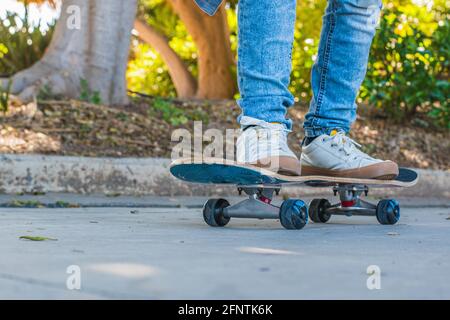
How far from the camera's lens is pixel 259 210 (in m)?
3.25

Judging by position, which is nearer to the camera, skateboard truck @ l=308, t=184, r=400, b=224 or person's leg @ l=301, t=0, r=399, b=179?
person's leg @ l=301, t=0, r=399, b=179

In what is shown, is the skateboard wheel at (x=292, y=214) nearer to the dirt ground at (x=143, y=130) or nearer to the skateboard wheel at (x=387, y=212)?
the skateboard wheel at (x=387, y=212)

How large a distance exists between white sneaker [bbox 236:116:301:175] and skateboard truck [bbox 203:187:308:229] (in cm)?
14

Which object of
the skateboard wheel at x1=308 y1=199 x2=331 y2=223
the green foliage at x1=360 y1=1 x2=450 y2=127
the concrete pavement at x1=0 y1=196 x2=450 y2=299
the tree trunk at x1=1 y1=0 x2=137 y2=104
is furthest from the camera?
the green foliage at x1=360 y1=1 x2=450 y2=127

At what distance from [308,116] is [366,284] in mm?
1816

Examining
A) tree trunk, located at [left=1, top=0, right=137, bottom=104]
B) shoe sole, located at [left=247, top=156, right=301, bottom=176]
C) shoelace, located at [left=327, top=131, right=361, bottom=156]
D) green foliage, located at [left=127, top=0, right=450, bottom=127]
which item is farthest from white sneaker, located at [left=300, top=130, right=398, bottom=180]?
green foliage, located at [left=127, top=0, right=450, bottom=127]

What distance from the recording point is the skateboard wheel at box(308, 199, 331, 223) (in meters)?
3.82

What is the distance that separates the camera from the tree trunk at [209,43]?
480 inches

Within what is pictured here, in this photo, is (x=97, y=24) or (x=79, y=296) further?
(x=97, y=24)

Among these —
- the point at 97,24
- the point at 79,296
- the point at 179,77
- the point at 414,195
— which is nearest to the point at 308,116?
the point at 79,296

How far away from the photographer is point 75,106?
22.2 feet

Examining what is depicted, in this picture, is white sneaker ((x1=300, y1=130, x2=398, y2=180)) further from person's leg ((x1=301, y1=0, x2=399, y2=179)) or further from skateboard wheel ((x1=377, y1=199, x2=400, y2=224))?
skateboard wheel ((x1=377, y1=199, x2=400, y2=224))

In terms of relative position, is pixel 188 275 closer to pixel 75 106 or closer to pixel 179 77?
pixel 75 106

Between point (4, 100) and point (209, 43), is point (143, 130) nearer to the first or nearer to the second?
point (4, 100)
